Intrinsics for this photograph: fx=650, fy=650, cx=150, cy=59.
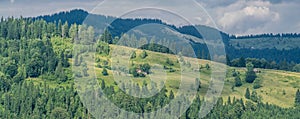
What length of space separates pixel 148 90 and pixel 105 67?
39.6 meters

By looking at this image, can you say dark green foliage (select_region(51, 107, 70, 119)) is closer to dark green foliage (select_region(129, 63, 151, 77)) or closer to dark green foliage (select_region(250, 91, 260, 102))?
dark green foliage (select_region(129, 63, 151, 77))

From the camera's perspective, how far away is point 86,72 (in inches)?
6609

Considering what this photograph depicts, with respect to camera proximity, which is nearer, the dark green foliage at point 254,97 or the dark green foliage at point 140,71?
the dark green foliage at point 140,71

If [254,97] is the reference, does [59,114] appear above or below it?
below

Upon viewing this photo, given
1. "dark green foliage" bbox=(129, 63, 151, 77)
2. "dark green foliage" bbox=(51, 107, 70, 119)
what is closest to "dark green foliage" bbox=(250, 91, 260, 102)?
"dark green foliage" bbox=(129, 63, 151, 77)

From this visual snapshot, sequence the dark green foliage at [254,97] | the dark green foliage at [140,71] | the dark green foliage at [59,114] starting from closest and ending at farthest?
1. the dark green foliage at [59,114]
2. the dark green foliage at [140,71]
3. the dark green foliage at [254,97]

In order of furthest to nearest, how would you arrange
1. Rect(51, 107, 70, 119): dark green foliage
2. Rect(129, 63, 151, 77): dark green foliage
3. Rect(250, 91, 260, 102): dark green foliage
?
Rect(250, 91, 260, 102): dark green foliage, Rect(129, 63, 151, 77): dark green foliage, Rect(51, 107, 70, 119): dark green foliage

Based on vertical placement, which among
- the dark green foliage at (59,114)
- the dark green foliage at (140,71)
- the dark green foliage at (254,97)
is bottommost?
the dark green foliage at (59,114)

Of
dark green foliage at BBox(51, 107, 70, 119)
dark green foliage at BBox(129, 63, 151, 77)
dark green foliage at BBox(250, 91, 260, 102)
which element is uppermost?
dark green foliage at BBox(129, 63, 151, 77)

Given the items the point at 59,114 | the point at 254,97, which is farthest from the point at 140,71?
the point at 254,97

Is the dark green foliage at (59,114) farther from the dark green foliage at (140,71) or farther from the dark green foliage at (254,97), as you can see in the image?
the dark green foliage at (254,97)

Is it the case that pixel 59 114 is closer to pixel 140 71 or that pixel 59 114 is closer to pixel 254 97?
pixel 140 71

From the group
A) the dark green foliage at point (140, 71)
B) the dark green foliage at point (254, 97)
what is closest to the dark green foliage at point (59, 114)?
the dark green foliage at point (140, 71)

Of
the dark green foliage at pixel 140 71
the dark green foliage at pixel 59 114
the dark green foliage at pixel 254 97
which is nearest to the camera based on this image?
the dark green foliage at pixel 59 114
